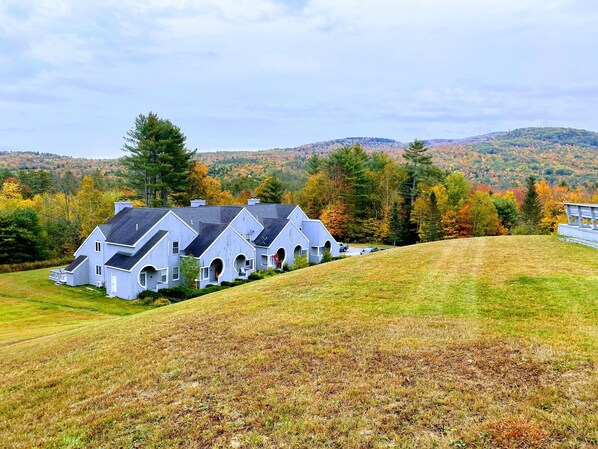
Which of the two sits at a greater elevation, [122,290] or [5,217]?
[5,217]

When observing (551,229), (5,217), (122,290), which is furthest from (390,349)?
(551,229)

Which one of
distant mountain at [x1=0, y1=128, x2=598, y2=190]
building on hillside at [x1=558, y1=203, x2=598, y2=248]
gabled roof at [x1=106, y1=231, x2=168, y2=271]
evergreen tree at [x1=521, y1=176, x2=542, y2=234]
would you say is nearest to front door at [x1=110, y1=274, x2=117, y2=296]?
gabled roof at [x1=106, y1=231, x2=168, y2=271]

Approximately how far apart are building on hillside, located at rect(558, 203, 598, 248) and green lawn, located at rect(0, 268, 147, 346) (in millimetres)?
21245

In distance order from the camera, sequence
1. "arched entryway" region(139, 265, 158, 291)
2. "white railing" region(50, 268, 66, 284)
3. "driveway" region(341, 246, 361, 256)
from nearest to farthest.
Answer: "arched entryway" region(139, 265, 158, 291)
"white railing" region(50, 268, 66, 284)
"driveway" region(341, 246, 361, 256)

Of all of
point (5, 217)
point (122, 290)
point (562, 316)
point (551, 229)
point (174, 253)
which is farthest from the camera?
point (551, 229)

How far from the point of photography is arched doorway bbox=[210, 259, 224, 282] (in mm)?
30016

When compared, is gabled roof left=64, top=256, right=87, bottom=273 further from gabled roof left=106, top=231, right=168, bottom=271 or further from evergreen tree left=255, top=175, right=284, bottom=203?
evergreen tree left=255, top=175, right=284, bottom=203

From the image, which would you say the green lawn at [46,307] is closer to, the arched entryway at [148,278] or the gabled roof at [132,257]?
the arched entryway at [148,278]

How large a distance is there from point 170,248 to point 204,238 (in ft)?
9.14

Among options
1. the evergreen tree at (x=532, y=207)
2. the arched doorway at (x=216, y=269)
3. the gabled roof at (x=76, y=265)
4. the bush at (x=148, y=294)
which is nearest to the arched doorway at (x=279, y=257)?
the arched doorway at (x=216, y=269)

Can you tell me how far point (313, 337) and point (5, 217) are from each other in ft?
142

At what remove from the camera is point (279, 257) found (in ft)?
120

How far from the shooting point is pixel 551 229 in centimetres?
5181

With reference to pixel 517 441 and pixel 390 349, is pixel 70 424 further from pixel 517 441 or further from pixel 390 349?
pixel 517 441
